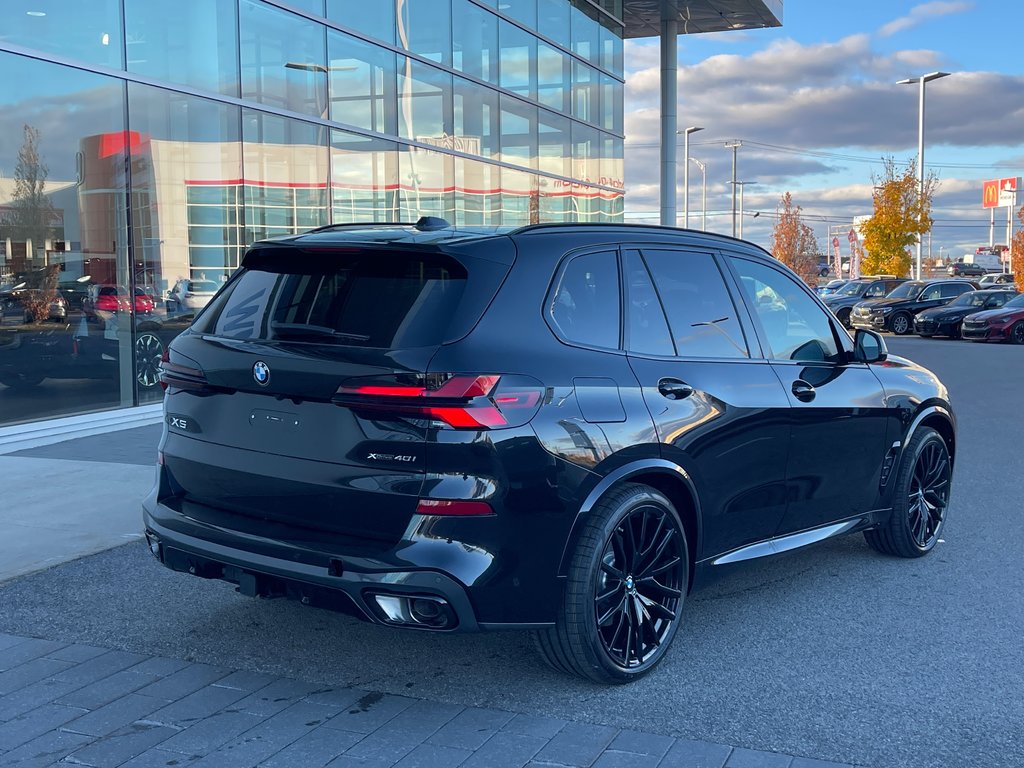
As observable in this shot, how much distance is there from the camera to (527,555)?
148 inches

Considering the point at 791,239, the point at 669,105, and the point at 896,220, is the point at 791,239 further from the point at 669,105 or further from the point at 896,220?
the point at 669,105

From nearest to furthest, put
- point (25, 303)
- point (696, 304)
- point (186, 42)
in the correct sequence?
point (696, 304), point (25, 303), point (186, 42)

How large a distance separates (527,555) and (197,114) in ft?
34.9

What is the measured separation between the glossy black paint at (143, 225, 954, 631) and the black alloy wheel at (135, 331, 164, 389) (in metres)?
8.38

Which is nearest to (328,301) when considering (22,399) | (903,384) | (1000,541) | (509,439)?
(509,439)

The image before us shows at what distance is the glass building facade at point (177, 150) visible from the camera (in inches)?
443

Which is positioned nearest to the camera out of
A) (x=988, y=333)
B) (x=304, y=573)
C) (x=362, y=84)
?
(x=304, y=573)

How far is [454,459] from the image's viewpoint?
3615mm

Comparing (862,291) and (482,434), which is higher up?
(482,434)

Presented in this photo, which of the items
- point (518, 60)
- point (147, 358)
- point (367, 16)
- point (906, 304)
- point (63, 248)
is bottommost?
point (906, 304)

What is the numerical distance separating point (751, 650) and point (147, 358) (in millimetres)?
9502

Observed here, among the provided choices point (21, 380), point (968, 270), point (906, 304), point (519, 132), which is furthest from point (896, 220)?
point (968, 270)

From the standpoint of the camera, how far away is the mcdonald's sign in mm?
114375

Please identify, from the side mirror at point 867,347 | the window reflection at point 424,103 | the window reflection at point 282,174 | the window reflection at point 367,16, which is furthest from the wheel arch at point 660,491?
→ the window reflection at point 424,103
